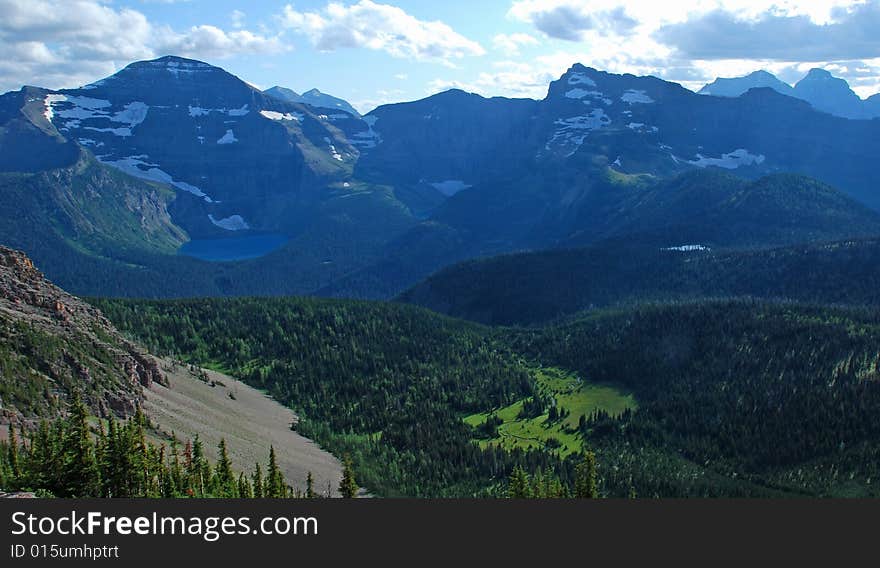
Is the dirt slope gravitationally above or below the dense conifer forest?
below

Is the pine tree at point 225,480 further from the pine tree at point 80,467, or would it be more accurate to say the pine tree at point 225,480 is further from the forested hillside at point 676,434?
the forested hillside at point 676,434

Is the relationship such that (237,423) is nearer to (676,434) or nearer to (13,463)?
→ (13,463)

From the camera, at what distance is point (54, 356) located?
130 meters

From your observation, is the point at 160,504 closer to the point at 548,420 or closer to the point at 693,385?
the point at 548,420

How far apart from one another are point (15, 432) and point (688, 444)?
12078 cm

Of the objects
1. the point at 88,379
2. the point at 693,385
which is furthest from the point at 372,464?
the point at 693,385

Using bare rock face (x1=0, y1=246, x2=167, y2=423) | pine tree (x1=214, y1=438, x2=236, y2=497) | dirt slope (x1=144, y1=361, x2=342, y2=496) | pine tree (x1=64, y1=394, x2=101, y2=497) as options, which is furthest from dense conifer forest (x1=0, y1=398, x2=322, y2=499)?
dirt slope (x1=144, y1=361, x2=342, y2=496)

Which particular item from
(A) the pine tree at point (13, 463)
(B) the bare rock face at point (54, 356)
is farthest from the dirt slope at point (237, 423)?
(A) the pine tree at point (13, 463)

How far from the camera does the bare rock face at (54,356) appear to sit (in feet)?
384

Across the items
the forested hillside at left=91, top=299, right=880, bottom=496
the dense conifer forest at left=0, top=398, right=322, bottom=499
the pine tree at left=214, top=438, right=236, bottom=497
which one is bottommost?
the forested hillside at left=91, top=299, right=880, bottom=496

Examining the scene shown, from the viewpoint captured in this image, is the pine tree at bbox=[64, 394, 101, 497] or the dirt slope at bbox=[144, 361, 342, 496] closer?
the pine tree at bbox=[64, 394, 101, 497]

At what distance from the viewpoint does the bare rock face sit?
11719cm

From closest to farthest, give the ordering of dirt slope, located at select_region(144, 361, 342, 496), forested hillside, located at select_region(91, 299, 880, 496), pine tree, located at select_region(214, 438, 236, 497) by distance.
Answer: pine tree, located at select_region(214, 438, 236, 497) < dirt slope, located at select_region(144, 361, 342, 496) < forested hillside, located at select_region(91, 299, 880, 496)

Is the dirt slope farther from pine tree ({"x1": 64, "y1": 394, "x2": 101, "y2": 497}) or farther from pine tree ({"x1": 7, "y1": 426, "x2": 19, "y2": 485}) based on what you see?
pine tree ({"x1": 64, "y1": 394, "x2": 101, "y2": 497})
